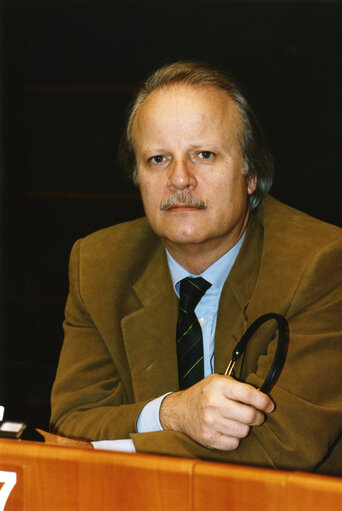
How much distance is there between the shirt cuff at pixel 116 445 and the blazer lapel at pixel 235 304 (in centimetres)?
34

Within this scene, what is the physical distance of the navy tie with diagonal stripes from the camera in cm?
173

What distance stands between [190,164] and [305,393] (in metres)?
0.65

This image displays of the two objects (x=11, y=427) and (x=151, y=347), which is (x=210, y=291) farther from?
(x=11, y=427)

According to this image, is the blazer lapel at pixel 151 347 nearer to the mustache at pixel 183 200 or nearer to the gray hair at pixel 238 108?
the mustache at pixel 183 200

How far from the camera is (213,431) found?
133cm

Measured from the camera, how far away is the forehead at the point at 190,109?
5.46 feet

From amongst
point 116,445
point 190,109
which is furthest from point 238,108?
point 116,445

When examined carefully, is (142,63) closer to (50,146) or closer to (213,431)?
(50,146)

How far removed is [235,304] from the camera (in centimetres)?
169

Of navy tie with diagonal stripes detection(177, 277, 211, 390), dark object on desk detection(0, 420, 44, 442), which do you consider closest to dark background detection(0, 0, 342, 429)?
navy tie with diagonal stripes detection(177, 277, 211, 390)

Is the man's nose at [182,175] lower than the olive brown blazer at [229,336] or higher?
higher

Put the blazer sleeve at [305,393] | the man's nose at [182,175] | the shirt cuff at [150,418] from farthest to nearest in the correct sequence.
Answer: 1. the man's nose at [182,175]
2. the shirt cuff at [150,418]
3. the blazer sleeve at [305,393]

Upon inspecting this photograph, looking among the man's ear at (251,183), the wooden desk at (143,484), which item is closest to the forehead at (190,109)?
the man's ear at (251,183)

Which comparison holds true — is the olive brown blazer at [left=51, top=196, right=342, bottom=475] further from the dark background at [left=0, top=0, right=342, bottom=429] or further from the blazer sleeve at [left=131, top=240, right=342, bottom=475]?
the dark background at [left=0, top=0, right=342, bottom=429]
